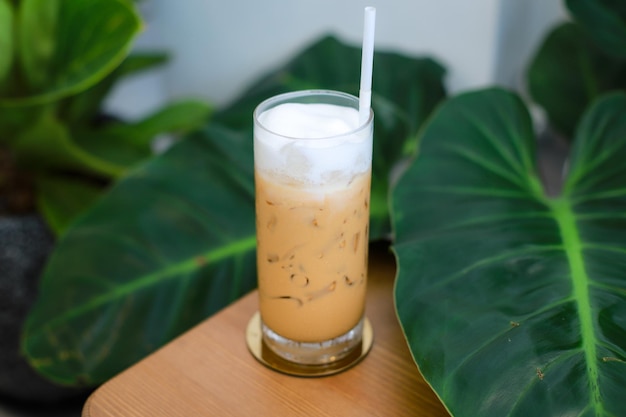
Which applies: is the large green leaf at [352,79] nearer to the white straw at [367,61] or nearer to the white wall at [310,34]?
the white wall at [310,34]

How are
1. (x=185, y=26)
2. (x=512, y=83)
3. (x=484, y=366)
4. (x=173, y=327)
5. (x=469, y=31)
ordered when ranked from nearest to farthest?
(x=484, y=366) → (x=173, y=327) → (x=469, y=31) → (x=512, y=83) → (x=185, y=26)

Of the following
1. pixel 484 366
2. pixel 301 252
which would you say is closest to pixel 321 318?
pixel 301 252

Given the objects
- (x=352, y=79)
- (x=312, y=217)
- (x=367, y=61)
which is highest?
(x=367, y=61)

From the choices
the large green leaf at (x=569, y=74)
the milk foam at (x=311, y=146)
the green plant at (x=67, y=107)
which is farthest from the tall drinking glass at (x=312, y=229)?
the large green leaf at (x=569, y=74)

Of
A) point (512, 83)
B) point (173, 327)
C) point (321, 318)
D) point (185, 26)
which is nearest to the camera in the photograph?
point (321, 318)

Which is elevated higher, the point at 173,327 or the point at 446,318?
the point at 446,318

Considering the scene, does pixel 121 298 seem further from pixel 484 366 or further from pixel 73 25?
pixel 484 366

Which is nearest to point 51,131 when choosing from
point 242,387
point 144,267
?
point 144,267

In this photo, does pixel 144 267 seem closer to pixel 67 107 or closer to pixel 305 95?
pixel 305 95
